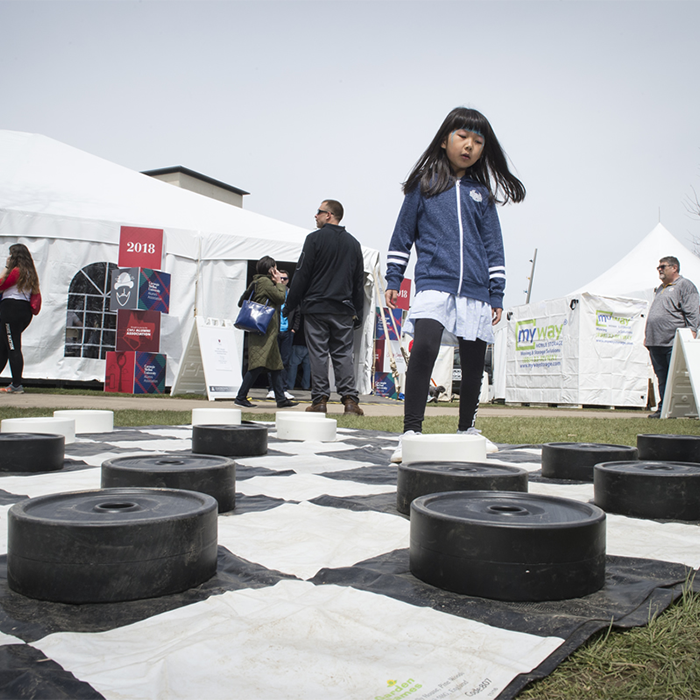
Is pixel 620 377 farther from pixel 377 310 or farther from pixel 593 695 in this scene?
pixel 593 695

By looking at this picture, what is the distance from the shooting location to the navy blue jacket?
9.68ft

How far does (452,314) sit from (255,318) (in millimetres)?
3893

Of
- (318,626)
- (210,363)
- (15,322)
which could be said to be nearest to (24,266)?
(15,322)

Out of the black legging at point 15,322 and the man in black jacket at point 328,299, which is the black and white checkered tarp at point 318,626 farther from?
the black legging at point 15,322

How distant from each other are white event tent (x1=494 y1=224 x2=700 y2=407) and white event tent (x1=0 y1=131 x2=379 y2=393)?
351 centimetres

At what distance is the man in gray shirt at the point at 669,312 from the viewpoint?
6.91 m

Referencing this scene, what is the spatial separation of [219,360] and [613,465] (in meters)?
6.80

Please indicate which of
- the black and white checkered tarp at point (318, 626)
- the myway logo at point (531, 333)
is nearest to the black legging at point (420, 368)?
the black and white checkered tarp at point (318, 626)

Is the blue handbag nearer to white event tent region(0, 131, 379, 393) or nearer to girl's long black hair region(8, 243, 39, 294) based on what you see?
girl's long black hair region(8, 243, 39, 294)

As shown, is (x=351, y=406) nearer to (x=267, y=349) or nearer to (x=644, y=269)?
(x=267, y=349)

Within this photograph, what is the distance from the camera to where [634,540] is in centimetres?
150

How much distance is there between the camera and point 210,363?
8.12 metres

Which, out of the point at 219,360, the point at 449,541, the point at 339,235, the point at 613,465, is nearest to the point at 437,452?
the point at 613,465

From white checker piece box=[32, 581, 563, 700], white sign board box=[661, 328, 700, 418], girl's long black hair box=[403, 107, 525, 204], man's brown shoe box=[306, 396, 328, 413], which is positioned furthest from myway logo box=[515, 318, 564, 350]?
white checker piece box=[32, 581, 563, 700]
